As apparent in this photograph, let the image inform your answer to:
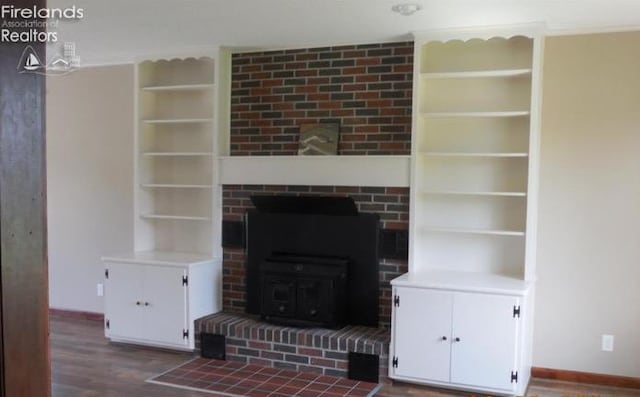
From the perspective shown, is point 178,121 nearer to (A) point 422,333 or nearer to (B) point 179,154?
(B) point 179,154

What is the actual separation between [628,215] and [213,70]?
3407 millimetres

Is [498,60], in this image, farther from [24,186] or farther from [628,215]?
[24,186]

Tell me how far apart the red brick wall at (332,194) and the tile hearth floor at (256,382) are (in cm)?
64

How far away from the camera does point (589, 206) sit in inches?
151

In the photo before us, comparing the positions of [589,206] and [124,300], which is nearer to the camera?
[589,206]

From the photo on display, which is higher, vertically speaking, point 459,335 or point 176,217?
point 176,217

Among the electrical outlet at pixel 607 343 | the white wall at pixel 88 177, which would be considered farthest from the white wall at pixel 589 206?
the white wall at pixel 88 177

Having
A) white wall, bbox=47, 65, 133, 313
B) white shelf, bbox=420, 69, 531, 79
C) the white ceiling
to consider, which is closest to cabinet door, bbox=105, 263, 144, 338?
white wall, bbox=47, 65, 133, 313

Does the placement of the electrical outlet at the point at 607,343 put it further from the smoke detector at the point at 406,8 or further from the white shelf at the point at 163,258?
the white shelf at the point at 163,258

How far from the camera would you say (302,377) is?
3.95m

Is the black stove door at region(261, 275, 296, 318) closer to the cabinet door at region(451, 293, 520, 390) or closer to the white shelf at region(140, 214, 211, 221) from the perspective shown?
the white shelf at region(140, 214, 211, 221)

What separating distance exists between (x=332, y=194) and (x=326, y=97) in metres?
0.79

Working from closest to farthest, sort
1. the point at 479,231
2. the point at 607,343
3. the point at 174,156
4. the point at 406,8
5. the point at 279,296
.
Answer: the point at 406,8 < the point at 607,343 < the point at 479,231 < the point at 279,296 < the point at 174,156

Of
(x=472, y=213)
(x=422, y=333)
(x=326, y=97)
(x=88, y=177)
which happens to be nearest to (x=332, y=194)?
(x=326, y=97)
